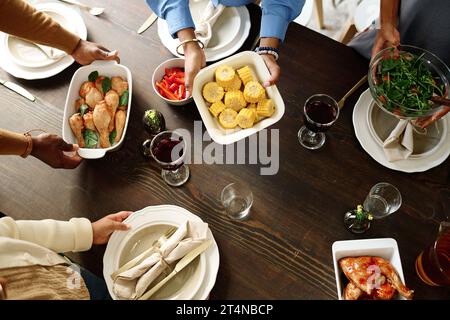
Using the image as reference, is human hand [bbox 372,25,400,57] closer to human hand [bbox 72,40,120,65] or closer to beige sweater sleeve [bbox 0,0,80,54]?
human hand [bbox 72,40,120,65]

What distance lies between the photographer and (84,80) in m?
1.40

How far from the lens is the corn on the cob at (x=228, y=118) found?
1222 mm

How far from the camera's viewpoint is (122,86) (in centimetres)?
139

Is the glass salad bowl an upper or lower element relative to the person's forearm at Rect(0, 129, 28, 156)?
upper

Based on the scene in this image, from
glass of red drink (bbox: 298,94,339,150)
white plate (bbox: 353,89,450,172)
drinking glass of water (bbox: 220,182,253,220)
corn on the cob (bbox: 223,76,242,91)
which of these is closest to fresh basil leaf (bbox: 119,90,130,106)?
corn on the cob (bbox: 223,76,242,91)

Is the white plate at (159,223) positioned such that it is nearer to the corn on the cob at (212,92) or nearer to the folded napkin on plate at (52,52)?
the corn on the cob at (212,92)

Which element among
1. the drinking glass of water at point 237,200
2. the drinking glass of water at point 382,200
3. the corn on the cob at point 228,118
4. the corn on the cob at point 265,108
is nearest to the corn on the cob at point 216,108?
the corn on the cob at point 228,118

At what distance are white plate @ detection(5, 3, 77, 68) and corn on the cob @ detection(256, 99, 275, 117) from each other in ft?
2.61

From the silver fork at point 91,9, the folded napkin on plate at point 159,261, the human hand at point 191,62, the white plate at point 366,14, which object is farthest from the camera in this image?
the white plate at point 366,14

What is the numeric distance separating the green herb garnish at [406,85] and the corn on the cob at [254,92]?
0.37 meters

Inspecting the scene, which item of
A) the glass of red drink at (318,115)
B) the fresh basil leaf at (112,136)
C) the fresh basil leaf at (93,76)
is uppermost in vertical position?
the fresh basil leaf at (93,76)

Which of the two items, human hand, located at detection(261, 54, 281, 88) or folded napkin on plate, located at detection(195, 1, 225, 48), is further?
folded napkin on plate, located at detection(195, 1, 225, 48)

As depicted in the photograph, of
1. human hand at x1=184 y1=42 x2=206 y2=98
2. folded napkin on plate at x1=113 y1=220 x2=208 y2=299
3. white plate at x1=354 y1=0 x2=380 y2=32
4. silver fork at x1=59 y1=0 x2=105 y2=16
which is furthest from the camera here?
white plate at x1=354 y1=0 x2=380 y2=32

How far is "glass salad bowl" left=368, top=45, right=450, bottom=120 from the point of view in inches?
47.2
